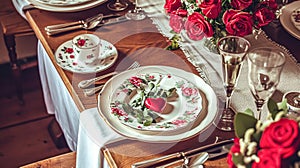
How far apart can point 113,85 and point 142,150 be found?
236 millimetres

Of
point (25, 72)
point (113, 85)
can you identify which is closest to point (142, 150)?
point (113, 85)

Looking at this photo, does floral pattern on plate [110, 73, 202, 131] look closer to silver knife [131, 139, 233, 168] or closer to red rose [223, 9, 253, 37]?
silver knife [131, 139, 233, 168]

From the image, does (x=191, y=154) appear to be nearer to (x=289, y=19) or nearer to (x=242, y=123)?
(x=242, y=123)

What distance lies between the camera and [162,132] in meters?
1.19

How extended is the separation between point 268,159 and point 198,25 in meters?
0.62

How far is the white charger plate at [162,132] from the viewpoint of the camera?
1.18 m

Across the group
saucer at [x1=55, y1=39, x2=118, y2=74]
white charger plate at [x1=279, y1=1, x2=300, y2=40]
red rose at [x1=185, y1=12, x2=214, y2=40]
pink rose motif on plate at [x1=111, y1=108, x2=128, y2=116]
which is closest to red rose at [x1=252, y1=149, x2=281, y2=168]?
pink rose motif on plate at [x1=111, y1=108, x2=128, y2=116]

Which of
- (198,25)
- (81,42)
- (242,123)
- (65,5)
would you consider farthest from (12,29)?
(242,123)

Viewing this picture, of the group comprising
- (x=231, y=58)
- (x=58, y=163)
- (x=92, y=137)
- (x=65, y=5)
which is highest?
(x=231, y=58)

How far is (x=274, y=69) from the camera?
1.03 metres

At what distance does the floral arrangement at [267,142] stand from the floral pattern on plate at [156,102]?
13.2 inches

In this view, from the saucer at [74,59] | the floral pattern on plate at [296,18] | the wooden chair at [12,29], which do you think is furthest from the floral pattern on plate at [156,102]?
the wooden chair at [12,29]

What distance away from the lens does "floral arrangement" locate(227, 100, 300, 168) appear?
78 cm

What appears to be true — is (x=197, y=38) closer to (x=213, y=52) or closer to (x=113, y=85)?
(x=213, y=52)
